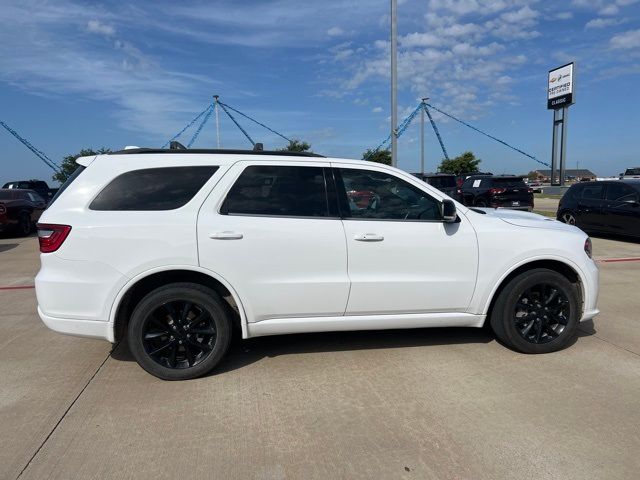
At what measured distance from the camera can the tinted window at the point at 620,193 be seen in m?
11.1

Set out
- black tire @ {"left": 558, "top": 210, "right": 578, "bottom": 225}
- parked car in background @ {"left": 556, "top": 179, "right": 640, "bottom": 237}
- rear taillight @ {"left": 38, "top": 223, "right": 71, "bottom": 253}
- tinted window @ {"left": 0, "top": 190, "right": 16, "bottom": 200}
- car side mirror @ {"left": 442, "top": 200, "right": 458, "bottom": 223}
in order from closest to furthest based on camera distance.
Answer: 1. rear taillight @ {"left": 38, "top": 223, "right": 71, "bottom": 253}
2. car side mirror @ {"left": 442, "top": 200, "right": 458, "bottom": 223}
3. parked car in background @ {"left": 556, "top": 179, "right": 640, "bottom": 237}
4. black tire @ {"left": 558, "top": 210, "right": 578, "bottom": 225}
5. tinted window @ {"left": 0, "top": 190, "right": 16, "bottom": 200}

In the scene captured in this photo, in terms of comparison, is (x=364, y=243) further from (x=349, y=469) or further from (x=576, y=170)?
(x=576, y=170)

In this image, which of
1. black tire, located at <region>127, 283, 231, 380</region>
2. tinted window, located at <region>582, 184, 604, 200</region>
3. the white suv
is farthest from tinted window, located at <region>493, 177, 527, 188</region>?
black tire, located at <region>127, 283, 231, 380</region>

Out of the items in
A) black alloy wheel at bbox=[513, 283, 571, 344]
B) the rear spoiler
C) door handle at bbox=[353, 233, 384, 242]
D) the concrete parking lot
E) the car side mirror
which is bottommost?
the concrete parking lot

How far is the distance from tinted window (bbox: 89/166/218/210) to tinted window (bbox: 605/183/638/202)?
1086cm

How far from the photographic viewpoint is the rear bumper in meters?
3.72

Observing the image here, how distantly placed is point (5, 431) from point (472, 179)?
61.4 ft

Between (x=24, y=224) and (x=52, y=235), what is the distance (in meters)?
14.1

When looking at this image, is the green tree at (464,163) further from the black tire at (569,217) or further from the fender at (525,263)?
the fender at (525,263)

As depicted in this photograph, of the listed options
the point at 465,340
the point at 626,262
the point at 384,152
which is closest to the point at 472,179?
the point at 626,262

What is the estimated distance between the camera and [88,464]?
109 inches

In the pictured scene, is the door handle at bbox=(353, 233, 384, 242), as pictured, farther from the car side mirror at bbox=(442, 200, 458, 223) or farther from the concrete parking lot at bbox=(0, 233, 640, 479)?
the concrete parking lot at bbox=(0, 233, 640, 479)

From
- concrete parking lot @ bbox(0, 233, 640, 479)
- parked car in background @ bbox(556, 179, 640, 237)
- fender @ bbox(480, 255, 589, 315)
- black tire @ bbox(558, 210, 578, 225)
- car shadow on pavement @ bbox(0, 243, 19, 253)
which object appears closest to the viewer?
concrete parking lot @ bbox(0, 233, 640, 479)

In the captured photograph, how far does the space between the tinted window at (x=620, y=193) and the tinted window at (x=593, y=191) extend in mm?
251
